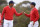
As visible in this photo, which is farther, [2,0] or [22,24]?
[2,0]

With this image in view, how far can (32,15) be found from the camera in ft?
24.2

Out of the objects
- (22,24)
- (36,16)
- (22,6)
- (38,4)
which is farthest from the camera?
(38,4)

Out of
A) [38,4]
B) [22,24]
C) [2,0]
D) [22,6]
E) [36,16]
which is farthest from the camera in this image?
[2,0]

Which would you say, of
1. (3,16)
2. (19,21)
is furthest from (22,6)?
(3,16)

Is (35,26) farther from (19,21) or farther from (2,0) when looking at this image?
(2,0)

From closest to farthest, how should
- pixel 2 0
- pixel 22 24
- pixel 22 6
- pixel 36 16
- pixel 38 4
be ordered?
1. pixel 36 16
2. pixel 22 24
3. pixel 22 6
4. pixel 38 4
5. pixel 2 0

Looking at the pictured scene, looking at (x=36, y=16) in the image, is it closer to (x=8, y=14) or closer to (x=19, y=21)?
(x=8, y=14)

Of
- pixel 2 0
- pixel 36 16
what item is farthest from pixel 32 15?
pixel 2 0

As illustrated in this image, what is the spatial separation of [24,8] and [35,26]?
263cm

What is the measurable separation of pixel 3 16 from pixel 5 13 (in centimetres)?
41

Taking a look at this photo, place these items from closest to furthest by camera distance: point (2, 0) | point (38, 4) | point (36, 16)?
point (36, 16) → point (38, 4) → point (2, 0)

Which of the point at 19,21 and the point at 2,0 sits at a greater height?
the point at 2,0

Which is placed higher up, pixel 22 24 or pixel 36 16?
pixel 36 16

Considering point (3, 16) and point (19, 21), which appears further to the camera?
point (19, 21)
